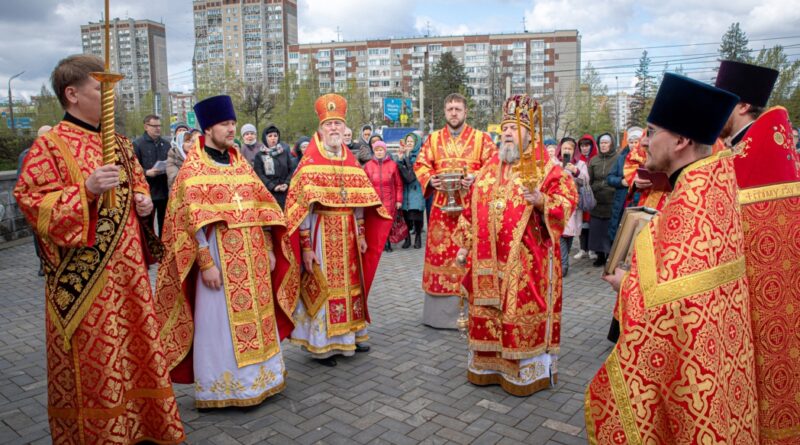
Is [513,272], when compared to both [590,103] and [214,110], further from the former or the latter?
[590,103]

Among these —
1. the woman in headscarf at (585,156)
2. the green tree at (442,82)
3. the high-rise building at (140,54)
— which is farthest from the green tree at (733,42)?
the high-rise building at (140,54)

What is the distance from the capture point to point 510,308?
4.39 meters

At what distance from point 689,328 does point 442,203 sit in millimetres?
4303

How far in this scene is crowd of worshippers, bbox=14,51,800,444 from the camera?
2135 millimetres

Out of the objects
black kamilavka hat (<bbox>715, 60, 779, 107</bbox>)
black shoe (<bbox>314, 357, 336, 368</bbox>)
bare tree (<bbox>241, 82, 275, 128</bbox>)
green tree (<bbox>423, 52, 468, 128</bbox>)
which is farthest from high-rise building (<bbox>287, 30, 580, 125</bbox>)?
black kamilavka hat (<bbox>715, 60, 779, 107</bbox>)

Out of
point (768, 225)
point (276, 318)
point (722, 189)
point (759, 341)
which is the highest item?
point (722, 189)

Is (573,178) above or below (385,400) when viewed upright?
above

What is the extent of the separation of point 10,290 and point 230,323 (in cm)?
608

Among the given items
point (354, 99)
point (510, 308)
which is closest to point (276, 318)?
point (510, 308)

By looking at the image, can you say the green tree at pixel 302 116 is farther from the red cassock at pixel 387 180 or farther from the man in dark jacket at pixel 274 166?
the man in dark jacket at pixel 274 166

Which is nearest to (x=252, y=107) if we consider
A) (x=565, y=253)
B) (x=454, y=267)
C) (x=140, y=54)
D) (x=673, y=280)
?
(x=565, y=253)

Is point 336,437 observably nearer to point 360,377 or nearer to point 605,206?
point 360,377

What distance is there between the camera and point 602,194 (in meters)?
9.45

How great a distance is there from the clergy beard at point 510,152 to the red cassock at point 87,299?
2.83m
